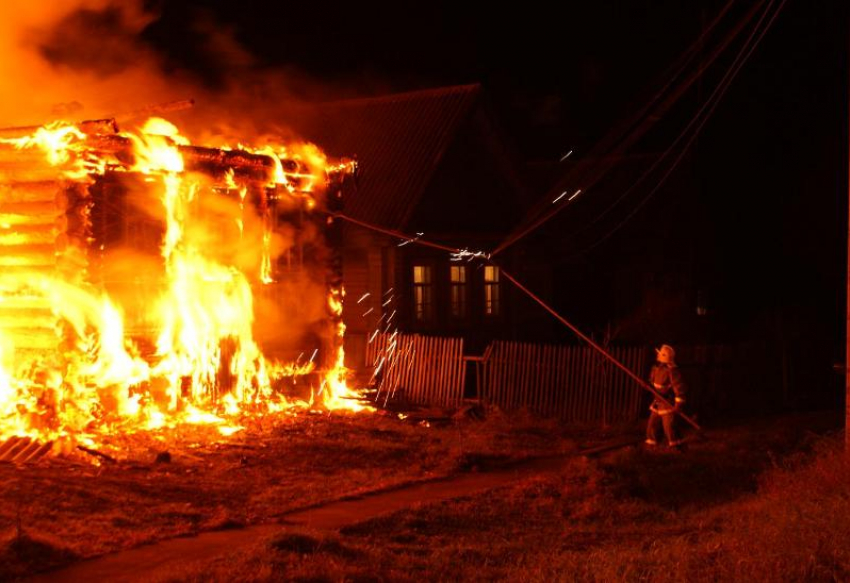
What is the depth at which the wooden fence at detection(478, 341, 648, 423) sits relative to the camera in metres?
15.8

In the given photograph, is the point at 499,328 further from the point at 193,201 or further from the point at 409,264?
the point at 193,201

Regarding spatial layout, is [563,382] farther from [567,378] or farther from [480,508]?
[480,508]

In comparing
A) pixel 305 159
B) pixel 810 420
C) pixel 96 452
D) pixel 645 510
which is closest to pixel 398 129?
pixel 305 159

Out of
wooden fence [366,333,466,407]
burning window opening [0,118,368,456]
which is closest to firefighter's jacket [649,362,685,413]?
wooden fence [366,333,466,407]

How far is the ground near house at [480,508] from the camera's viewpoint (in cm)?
726

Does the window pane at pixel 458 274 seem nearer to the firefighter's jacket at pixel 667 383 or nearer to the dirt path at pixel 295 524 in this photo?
the firefighter's jacket at pixel 667 383

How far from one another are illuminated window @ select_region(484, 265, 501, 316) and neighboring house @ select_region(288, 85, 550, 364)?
3cm

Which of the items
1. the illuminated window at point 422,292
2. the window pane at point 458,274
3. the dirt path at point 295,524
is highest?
the window pane at point 458,274

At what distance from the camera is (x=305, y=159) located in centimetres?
1680

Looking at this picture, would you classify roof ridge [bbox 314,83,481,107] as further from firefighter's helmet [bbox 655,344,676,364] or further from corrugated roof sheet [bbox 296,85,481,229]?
firefighter's helmet [bbox 655,344,676,364]

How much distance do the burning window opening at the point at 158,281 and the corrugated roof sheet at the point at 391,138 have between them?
15.4 ft

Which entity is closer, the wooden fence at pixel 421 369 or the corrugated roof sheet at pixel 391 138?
the wooden fence at pixel 421 369

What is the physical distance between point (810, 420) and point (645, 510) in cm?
684

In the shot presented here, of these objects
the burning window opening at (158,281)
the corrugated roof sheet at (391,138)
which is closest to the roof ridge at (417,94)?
the corrugated roof sheet at (391,138)
